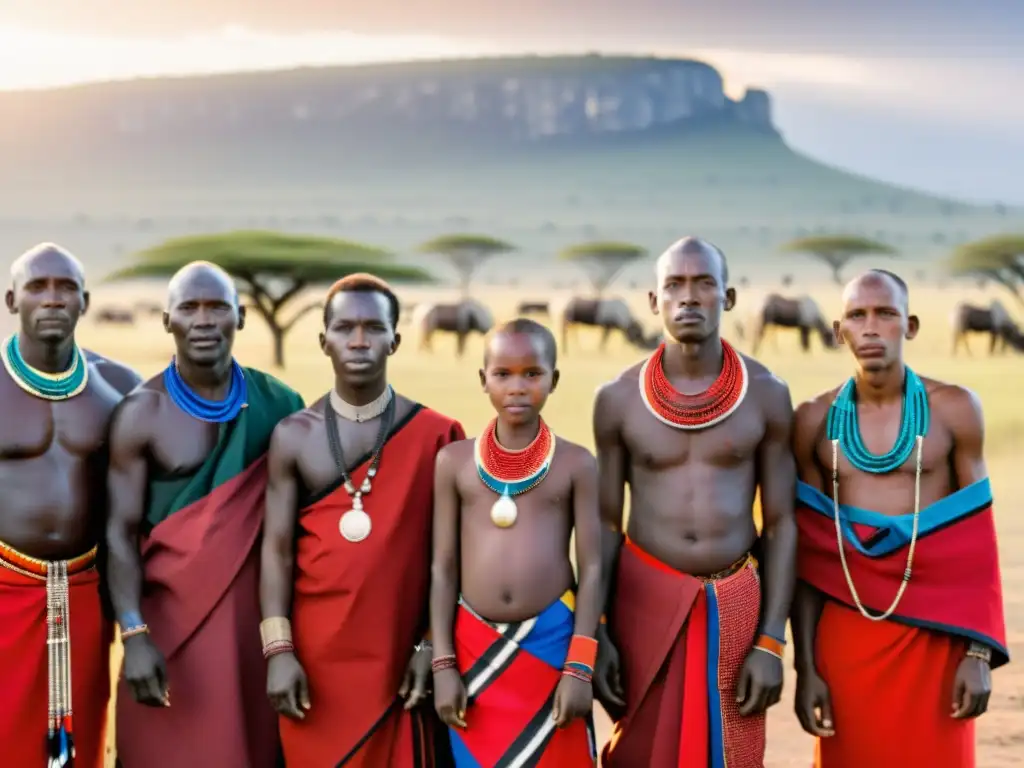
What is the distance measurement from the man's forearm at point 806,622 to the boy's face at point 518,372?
1.24 metres

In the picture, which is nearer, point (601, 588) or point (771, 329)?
point (601, 588)

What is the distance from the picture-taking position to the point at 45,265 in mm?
4930

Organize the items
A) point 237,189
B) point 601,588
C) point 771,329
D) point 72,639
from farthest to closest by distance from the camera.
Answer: point 237,189 < point 771,329 < point 72,639 < point 601,588

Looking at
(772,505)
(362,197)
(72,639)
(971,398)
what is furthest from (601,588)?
(362,197)

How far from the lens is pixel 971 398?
192 inches

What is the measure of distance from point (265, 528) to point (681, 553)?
141cm

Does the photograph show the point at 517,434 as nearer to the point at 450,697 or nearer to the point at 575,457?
the point at 575,457

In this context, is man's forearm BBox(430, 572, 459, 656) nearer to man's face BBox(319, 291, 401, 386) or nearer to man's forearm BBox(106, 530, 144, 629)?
man's face BBox(319, 291, 401, 386)

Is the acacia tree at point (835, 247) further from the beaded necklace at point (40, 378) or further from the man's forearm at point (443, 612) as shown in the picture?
the man's forearm at point (443, 612)

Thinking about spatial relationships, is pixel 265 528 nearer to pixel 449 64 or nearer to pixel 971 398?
pixel 971 398

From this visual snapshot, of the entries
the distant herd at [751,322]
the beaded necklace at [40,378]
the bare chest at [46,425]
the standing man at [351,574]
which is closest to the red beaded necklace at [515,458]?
the standing man at [351,574]

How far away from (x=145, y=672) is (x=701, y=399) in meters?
2.08

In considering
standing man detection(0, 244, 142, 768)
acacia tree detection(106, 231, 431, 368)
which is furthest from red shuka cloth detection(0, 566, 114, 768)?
acacia tree detection(106, 231, 431, 368)

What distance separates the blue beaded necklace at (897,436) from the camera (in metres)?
4.80
